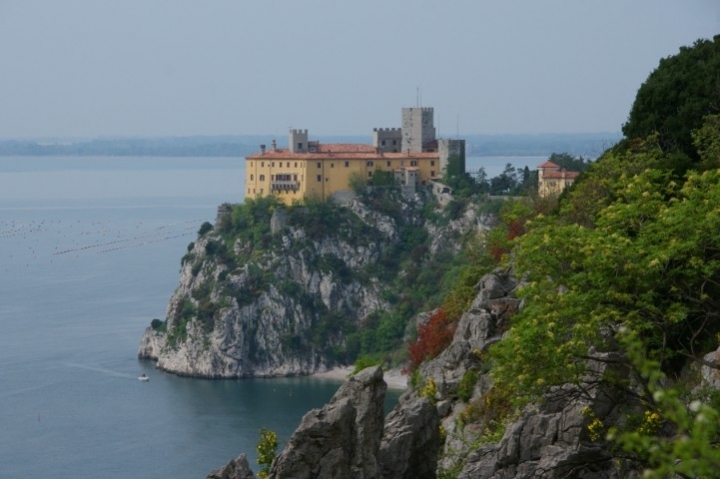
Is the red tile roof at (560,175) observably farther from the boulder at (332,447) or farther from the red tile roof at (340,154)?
the boulder at (332,447)

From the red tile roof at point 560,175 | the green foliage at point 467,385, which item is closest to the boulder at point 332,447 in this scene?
the green foliage at point 467,385

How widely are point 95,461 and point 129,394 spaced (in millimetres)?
17512

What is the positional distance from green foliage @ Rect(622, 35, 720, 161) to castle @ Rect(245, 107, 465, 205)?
2391 inches

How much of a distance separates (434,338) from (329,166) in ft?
214

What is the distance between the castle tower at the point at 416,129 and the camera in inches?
4104

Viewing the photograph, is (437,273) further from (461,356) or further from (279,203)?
(461,356)

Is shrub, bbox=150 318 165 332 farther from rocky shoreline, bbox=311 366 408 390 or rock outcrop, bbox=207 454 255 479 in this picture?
rock outcrop, bbox=207 454 255 479

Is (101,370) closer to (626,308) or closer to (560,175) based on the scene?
(560,175)

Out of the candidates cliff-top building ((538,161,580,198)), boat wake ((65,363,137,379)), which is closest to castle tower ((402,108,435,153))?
cliff-top building ((538,161,580,198))

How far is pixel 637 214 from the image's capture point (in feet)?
71.2

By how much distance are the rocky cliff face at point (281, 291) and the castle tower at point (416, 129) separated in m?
3.46

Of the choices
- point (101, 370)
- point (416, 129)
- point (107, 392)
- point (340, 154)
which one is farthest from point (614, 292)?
point (416, 129)

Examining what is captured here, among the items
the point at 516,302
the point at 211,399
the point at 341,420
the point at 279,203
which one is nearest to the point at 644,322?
the point at 341,420

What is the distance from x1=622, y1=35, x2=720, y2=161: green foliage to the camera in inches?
1363
